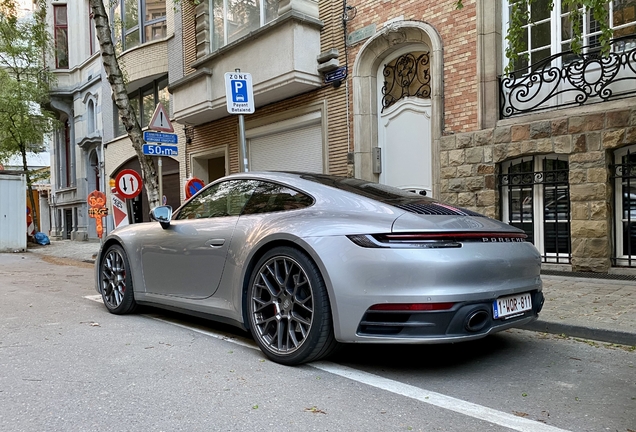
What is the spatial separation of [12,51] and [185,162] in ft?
35.4

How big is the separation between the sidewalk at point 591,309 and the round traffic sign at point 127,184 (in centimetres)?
836

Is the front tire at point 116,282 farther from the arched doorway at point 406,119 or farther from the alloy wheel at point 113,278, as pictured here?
the arched doorway at point 406,119

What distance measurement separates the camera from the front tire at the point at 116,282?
5.30 m

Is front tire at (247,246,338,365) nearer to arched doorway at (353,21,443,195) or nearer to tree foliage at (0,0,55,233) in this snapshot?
arched doorway at (353,21,443,195)

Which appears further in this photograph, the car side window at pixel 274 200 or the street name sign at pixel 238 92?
the street name sign at pixel 238 92

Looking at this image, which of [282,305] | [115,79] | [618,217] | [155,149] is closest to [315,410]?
[282,305]

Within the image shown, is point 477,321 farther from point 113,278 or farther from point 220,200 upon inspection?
point 113,278

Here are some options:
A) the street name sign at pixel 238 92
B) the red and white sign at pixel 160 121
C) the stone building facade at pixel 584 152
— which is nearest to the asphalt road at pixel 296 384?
the stone building facade at pixel 584 152

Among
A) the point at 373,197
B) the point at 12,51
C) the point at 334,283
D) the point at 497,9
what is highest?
the point at 12,51

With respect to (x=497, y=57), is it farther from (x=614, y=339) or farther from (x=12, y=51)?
(x=12, y=51)

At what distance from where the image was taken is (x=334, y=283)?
3.32 meters

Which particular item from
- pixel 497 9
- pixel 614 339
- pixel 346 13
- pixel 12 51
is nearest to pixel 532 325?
pixel 614 339

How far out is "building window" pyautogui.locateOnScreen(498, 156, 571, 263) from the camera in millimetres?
A: 7883

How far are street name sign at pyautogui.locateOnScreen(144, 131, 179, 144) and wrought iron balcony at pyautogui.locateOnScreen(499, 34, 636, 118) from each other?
5.83 metres
